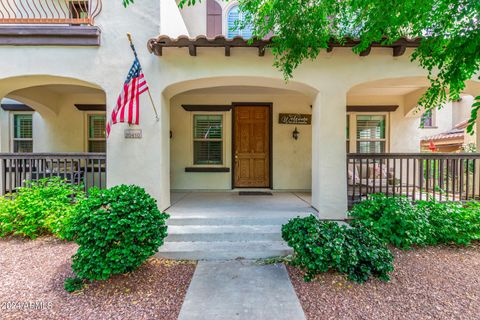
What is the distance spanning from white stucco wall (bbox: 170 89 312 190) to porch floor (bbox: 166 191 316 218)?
449 mm

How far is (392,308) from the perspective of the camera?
96.1 inches

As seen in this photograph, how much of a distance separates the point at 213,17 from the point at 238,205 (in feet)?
18.1

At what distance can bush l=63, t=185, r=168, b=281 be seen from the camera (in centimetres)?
274

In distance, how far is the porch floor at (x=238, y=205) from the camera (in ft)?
14.5

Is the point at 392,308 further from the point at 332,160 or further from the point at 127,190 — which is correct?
the point at 127,190

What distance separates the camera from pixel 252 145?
698 centimetres

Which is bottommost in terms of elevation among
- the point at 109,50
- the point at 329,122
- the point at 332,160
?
the point at 332,160

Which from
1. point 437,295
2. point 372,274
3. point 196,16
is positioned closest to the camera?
point 437,295

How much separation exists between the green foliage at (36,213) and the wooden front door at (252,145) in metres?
4.12

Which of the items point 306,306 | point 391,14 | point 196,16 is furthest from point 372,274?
point 196,16

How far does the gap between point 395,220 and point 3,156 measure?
739 centimetres

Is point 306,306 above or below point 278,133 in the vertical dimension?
below

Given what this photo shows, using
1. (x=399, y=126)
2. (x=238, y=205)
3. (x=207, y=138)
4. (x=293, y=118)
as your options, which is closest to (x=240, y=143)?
(x=207, y=138)

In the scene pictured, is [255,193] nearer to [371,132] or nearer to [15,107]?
[371,132]
